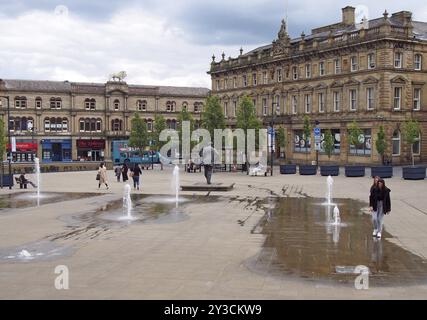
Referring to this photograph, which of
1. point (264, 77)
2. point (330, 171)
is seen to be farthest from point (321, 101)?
point (330, 171)

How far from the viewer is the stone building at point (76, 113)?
82.3 metres

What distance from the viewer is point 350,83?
56.5 metres

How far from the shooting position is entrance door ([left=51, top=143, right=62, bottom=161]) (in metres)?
85.2

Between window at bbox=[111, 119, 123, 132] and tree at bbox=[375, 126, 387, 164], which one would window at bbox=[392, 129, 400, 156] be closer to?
tree at bbox=[375, 126, 387, 164]

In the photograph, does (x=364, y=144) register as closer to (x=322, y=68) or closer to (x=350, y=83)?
(x=350, y=83)

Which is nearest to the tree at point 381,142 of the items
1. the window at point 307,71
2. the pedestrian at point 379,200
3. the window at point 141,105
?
the window at point 307,71

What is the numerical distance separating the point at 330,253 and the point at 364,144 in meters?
44.5

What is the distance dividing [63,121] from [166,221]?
7167cm

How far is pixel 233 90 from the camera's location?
7825 centimetres

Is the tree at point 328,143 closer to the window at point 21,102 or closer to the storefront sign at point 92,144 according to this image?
the storefront sign at point 92,144

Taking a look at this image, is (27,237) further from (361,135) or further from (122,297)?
(361,135)

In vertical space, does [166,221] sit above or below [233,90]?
below

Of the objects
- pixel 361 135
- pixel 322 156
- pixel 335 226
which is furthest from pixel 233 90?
pixel 335 226
